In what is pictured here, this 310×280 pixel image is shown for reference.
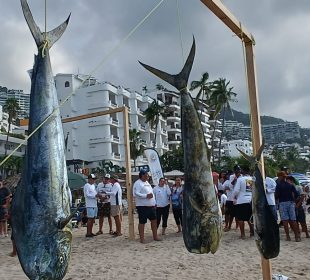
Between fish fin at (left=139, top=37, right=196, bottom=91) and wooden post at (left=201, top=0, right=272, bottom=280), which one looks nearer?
fish fin at (left=139, top=37, right=196, bottom=91)

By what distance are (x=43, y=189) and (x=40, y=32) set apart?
0.95m

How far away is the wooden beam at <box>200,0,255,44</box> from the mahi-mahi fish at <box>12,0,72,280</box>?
1832 mm

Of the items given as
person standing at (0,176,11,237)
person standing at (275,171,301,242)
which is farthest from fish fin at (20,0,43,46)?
person standing at (0,176,11,237)

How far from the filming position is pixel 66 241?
2.52m

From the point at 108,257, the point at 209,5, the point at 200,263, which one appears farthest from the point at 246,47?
the point at 108,257

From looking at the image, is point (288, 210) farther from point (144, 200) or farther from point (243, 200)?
point (144, 200)

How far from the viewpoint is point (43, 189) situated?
2541 mm

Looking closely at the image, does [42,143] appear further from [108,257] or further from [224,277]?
[108,257]

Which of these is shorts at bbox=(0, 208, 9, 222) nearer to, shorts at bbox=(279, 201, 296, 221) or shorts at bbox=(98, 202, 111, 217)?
shorts at bbox=(98, 202, 111, 217)

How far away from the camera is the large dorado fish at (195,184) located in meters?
2.92

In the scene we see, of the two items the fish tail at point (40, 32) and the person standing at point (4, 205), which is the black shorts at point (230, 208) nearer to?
the person standing at point (4, 205)

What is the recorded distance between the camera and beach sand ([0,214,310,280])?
263 inches

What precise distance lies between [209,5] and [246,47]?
0.99 m

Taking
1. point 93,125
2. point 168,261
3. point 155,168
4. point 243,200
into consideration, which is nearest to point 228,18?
point 168,261
